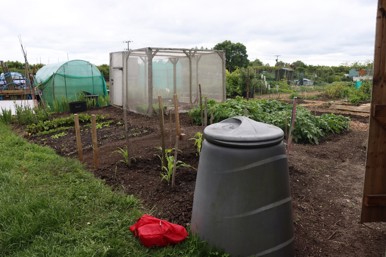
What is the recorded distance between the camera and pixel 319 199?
3.61 metres

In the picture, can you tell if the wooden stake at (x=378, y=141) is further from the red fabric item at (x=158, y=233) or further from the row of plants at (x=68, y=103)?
the row of plants at (x=68, y=103)

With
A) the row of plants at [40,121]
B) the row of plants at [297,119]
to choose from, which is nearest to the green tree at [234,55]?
the row of plants at [297,119]

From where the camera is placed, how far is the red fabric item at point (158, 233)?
2.34 m

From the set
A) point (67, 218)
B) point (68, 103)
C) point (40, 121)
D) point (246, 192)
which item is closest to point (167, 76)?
point (68, 103)

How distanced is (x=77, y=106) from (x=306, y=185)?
9408 millimetres

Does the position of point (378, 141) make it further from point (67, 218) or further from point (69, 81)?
point (69, 81)

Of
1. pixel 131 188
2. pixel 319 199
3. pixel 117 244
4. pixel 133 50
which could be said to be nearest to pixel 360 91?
pixel 133 50

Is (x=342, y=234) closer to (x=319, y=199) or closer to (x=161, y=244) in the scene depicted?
(x=319, y=199)

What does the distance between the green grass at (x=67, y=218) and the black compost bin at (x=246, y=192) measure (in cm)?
24

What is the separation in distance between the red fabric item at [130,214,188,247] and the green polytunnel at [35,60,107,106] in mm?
10898

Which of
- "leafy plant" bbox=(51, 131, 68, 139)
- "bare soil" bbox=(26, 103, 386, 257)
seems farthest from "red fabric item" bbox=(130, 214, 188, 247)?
"leafy plant" bbox=(51, 131, 68, 139)

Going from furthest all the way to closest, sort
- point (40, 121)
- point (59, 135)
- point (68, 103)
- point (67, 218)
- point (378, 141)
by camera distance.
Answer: point (68, 103)
point (40, 121)
point (59, 135)
point (67, 218)
point (378, 141)

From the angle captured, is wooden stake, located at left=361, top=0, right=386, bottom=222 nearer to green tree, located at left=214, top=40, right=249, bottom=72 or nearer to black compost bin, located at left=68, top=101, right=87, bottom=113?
black compost bin, located at left=68, top=101, right=87, bottom=113

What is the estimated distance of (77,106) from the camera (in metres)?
11.3
